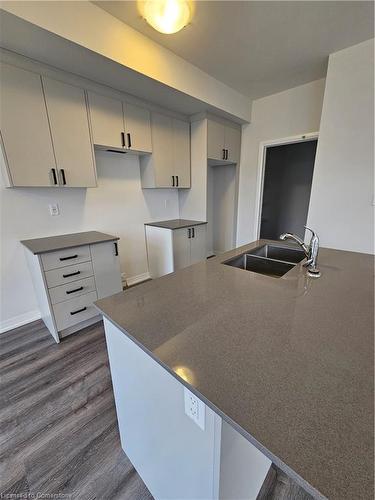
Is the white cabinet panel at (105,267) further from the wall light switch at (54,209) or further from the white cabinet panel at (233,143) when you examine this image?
the white cabinet panel at (233,143)

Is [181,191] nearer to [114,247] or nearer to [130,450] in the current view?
[114,247]

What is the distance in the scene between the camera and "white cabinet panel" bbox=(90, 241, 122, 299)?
2211 mm

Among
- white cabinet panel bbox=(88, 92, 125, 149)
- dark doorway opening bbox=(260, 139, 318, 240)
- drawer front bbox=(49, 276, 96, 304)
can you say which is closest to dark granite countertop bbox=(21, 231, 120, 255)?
drawer front bbox=(49, 276, 96, 304)

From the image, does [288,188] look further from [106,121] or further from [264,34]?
[106,121]

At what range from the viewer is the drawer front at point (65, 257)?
6.17 ft

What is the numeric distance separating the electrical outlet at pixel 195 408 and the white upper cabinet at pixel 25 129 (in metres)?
2.19

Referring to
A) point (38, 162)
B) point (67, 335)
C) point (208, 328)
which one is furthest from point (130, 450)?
point (38, 162)

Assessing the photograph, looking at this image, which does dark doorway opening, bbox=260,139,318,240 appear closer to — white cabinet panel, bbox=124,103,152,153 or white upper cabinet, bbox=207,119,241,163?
white upper cabinet, bbox=207,119,241,163

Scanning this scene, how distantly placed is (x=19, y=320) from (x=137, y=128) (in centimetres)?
257

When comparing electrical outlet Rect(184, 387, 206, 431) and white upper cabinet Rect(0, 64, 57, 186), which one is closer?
electrical outlet Rect(184, 387, 206, 431)

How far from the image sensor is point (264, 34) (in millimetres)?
1975

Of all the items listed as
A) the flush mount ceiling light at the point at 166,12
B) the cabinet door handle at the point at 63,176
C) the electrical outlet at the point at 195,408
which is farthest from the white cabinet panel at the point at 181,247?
the electrical outlet at the point at 195,408

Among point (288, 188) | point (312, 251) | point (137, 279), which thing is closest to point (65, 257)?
point (137, 279)

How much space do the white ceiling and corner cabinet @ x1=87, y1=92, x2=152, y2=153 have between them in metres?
0.70
